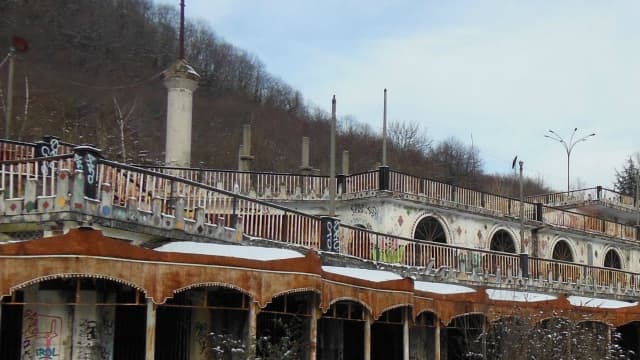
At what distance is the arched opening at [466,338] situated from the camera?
68.4 ft

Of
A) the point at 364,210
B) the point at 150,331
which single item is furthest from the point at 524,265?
the point at 150,331

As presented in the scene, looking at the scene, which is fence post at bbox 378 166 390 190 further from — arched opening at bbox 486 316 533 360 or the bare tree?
the bare tree

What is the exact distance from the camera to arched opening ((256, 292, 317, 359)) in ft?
46.7

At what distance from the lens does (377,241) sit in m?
22.3

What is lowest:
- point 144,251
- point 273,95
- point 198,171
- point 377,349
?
point 377,349

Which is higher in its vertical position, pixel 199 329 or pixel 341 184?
pixel 341 184

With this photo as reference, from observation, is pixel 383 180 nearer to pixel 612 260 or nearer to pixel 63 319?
pixel 63 319

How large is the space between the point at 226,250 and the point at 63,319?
10.7 ft

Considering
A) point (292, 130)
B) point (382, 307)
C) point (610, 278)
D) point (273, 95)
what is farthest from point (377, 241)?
point (273, 95)

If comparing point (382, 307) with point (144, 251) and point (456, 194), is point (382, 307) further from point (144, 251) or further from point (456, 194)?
point (456, 194)

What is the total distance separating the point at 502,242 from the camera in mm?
33469

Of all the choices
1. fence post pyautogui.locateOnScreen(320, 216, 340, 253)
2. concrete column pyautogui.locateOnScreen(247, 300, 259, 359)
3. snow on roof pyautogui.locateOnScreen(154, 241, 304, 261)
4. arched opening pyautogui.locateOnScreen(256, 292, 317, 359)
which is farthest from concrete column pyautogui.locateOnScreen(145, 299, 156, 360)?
fence post pyautogui.locateOnScreen(320, 216, 340, 253)

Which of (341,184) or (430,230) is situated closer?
(341,184)

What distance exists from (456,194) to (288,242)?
1325cm
